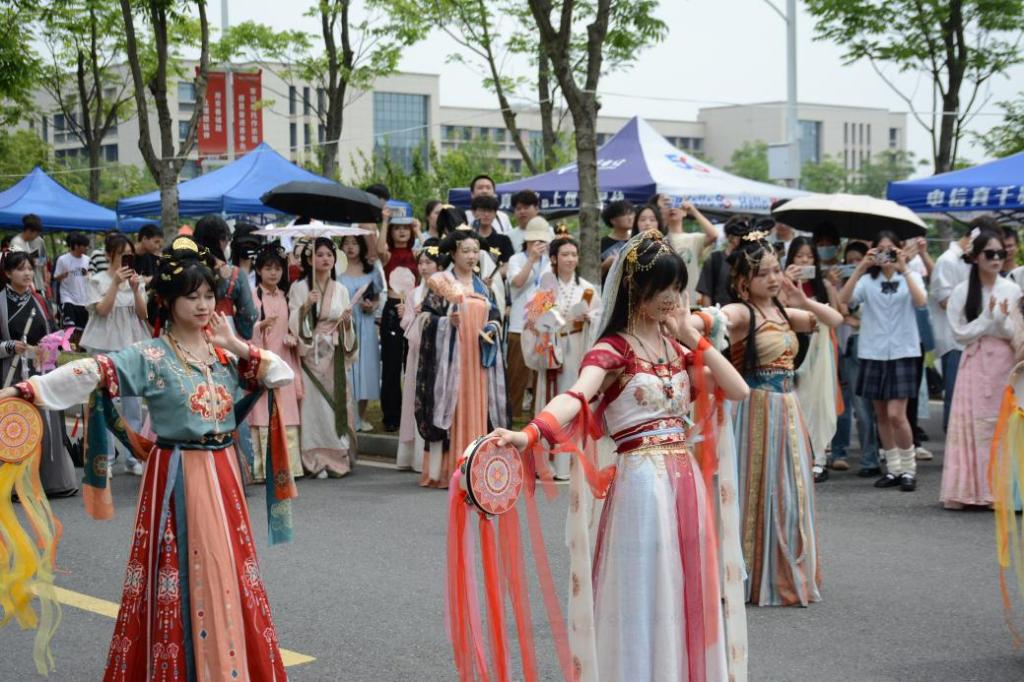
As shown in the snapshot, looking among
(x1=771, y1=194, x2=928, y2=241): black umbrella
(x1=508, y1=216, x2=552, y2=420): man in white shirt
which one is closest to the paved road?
(x1=771, y1=194, x2=928, y2=241): black umbrella

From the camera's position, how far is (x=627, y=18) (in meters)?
18.2

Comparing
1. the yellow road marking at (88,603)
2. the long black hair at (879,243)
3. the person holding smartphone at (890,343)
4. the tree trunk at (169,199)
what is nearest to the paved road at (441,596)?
the yellow road marking at (88,603)

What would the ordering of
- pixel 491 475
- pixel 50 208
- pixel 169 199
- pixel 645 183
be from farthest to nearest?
1. pixel 50 208
2. pixel 169 199
3. pixel 645 183
4. pixel 491 475

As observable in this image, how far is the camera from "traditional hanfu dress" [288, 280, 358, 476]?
11.0 metres

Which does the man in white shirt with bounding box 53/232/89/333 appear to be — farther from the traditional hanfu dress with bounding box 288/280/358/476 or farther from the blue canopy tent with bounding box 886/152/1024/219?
the blue canopy tent with bounding box 886/152/1024/219

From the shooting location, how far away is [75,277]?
18547mm

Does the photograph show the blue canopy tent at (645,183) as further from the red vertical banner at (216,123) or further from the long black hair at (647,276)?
the long black hair at (647,276)

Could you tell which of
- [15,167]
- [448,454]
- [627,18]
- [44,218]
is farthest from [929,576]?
[15,167]

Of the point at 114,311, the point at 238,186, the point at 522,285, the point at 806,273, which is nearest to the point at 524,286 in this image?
the point at 522,285

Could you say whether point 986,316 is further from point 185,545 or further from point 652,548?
point 185,545

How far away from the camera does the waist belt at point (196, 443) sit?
4.98m

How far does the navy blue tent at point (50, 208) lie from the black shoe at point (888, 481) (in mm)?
15923

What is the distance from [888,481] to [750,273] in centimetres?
382

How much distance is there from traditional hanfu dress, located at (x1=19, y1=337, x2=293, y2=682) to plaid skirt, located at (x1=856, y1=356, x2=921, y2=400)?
6.39m
